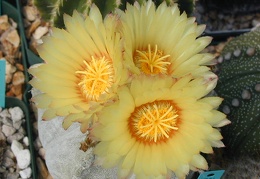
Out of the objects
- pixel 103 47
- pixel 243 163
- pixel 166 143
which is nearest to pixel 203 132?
pixel 166 143

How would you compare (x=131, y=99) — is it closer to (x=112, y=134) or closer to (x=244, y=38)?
(x=112, y=134)

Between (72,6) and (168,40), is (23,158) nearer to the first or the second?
(72,6)

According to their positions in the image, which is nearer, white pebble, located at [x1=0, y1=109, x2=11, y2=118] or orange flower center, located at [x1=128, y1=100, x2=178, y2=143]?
orange flower center, located at [x1=128, y1=100, x2=178, y2=143]

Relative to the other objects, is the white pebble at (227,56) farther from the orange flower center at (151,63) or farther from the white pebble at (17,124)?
the white pebble at (17,124)

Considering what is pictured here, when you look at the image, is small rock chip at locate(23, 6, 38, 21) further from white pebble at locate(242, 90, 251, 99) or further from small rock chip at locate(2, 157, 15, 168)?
white pebble at locate(242, 90, 251, 99)

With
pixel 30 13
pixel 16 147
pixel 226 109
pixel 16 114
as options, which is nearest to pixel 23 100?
pixel 16 114

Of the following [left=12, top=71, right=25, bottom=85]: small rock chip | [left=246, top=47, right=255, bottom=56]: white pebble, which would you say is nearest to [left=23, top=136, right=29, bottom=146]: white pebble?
[left=12, top=71, right=25, bottom=85]: small rock chip
